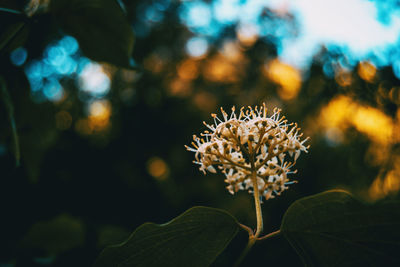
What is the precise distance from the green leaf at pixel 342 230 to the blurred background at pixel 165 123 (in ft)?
2.74

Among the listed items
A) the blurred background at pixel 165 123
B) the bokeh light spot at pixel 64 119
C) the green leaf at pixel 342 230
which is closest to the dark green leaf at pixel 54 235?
the blurred background at pixel 165 123

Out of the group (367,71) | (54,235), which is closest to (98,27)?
(54,235)

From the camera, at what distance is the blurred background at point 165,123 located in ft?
4.87

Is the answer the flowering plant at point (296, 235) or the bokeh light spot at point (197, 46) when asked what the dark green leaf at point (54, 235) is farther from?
the bokeh light spot at point (197, 46)

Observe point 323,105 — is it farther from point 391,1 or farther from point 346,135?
point 391,1

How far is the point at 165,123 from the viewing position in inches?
139

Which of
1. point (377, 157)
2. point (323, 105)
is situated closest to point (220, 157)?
point (377, 157)

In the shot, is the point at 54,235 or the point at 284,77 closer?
the point at 54,235

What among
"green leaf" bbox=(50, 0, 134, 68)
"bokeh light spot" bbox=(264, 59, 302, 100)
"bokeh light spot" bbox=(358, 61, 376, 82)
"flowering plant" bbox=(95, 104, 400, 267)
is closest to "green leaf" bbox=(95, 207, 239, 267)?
"flowering plant" bbox=(95, 104, 400, 267)

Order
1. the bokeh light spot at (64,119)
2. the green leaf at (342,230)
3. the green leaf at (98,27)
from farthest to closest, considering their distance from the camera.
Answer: the bokeh light spot at (64,119), the green leaf at (98,27), the green leaf at (342,230)

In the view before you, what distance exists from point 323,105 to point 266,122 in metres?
1.48

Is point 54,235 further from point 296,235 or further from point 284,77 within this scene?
point 284,77

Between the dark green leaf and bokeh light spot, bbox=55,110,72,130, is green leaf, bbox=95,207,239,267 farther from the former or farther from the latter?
bokeh light spot, bbox=55,110,72,130

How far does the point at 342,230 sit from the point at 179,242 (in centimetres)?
40
